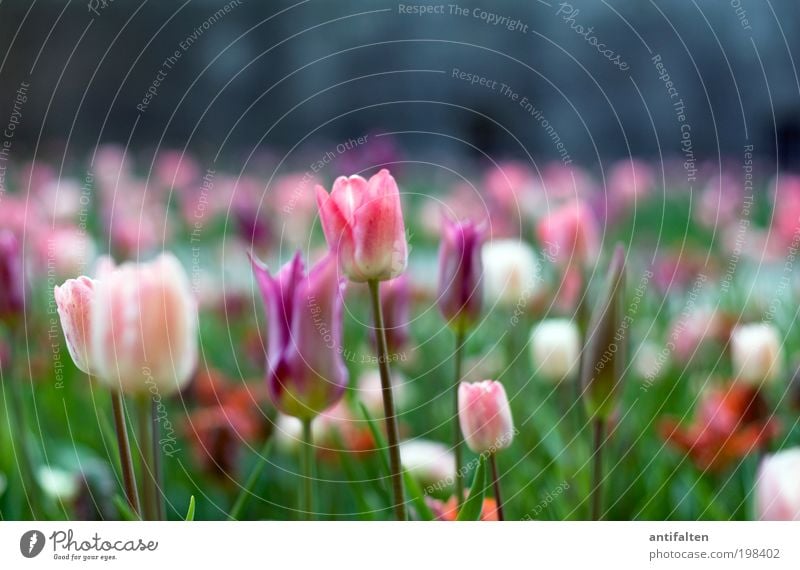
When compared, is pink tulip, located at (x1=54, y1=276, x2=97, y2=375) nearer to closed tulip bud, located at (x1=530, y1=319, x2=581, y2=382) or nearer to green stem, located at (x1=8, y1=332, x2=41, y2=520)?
green stem, located at (x1=8, y1=332, x2=41, y2=520)

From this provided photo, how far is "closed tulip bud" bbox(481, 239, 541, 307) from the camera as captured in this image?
0.55 meters

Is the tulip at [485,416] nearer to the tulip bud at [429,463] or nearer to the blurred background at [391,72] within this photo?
the tulip bud at [429,463]

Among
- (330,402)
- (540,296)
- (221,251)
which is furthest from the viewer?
(221,251)

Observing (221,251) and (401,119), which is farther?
(221,251)

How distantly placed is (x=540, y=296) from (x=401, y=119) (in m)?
0.14

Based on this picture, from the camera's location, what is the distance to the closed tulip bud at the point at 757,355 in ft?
1.61

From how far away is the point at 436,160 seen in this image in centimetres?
62

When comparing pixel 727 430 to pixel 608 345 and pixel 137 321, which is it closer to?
pixel 608 345

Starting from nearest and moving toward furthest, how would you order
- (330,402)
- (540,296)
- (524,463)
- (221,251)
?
(330,402) → (524,463) → (540,296) → (221,251)

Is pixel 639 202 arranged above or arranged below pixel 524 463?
above

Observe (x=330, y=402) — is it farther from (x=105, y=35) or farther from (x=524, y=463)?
(x=105, y=35)
